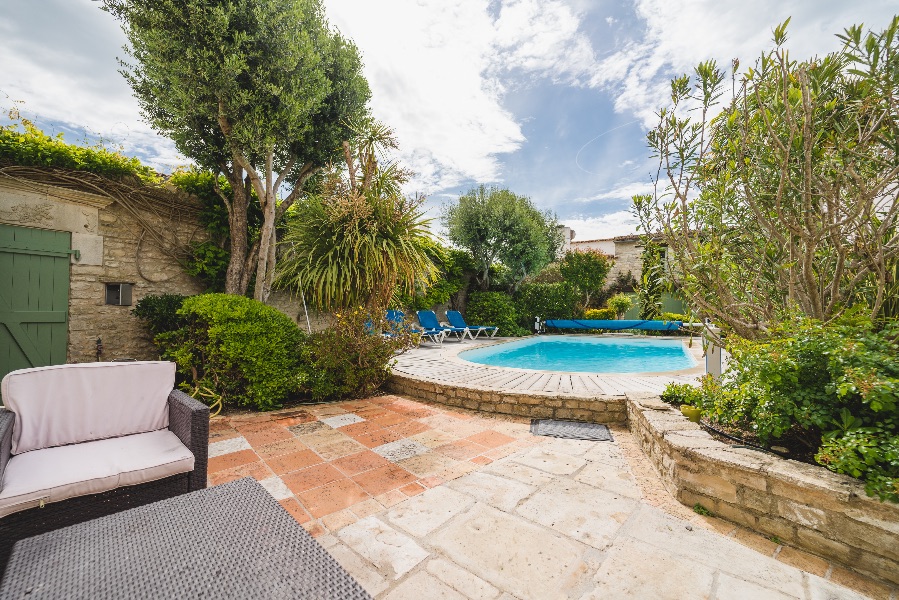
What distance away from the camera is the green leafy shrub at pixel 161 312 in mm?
4297

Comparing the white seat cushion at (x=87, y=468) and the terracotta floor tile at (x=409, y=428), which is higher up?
the white seat cushion at (x=87, y=468)

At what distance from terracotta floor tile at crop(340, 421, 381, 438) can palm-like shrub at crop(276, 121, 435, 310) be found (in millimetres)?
1622

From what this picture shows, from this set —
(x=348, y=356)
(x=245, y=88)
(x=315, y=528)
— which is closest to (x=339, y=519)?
(x=315, y=528)

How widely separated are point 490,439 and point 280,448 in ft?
5.71

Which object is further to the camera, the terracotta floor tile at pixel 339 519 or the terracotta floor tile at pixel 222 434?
the terracotta floor tile at pixel 222 434

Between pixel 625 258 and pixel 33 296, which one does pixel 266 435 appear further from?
pixel 625 258

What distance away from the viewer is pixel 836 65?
2092 millimetres

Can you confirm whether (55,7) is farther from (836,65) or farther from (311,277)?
(836,65)

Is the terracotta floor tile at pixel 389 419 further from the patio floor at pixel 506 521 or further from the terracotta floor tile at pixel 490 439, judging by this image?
the terracotta floor tile at pixel 490 439

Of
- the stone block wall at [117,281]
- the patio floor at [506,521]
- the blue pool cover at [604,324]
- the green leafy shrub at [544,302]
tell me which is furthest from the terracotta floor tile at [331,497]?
the blue pool cover at [604,324]

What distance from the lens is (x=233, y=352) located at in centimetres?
374

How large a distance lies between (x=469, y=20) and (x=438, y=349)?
19.4ft

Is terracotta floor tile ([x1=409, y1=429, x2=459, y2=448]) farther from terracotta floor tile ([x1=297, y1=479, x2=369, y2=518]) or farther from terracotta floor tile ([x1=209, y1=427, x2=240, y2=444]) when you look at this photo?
terracotta floor tile ([x1=209, y1=427, x2=240, y2=444])

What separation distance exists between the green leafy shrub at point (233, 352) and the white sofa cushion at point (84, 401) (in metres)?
Result: 1.67
